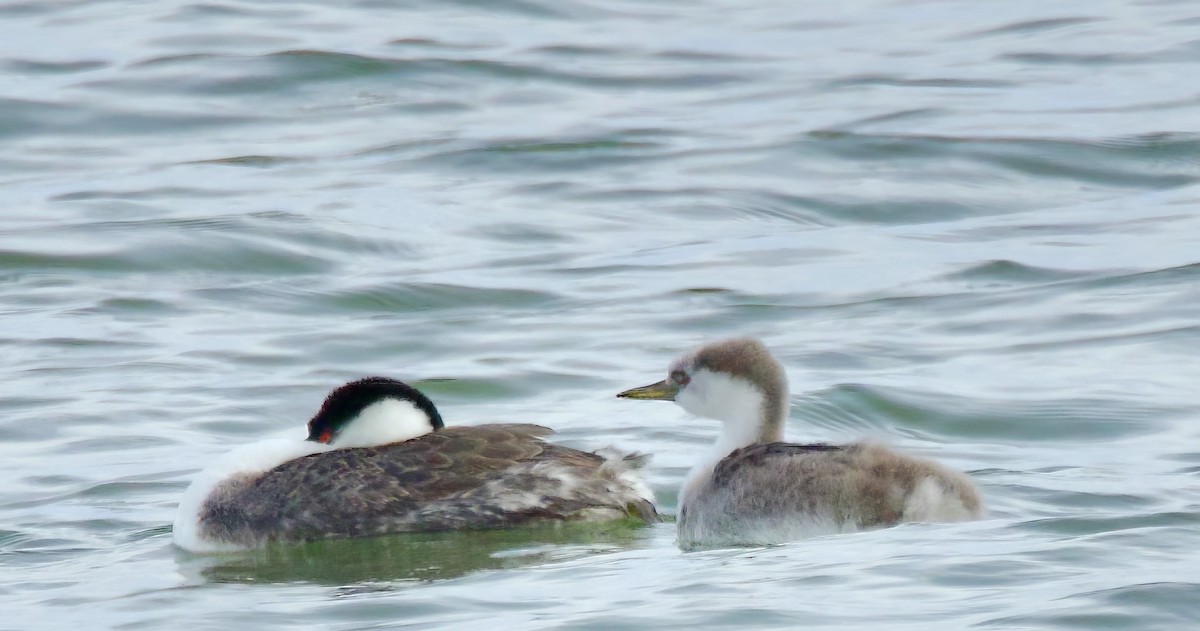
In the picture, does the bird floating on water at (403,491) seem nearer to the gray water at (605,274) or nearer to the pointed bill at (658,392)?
the gray water at (605,274)

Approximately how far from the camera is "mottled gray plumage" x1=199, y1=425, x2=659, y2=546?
341 inches

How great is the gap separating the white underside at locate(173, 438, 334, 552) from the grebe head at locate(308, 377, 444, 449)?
9 centimetres

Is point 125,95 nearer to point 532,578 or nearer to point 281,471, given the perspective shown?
point 281,471

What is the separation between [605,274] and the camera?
13938 mm

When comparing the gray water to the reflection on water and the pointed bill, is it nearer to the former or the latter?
the reflection on water

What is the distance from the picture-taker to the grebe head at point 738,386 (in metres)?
8.63

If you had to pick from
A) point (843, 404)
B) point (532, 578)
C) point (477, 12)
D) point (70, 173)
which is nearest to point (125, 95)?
point (70, 173)

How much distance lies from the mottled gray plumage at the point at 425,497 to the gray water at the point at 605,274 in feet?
0.33

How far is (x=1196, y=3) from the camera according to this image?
23.6 m

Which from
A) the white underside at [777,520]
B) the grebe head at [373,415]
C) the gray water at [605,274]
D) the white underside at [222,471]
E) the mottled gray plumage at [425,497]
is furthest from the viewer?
the grebe head at [373,415]

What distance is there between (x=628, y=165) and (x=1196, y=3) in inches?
363

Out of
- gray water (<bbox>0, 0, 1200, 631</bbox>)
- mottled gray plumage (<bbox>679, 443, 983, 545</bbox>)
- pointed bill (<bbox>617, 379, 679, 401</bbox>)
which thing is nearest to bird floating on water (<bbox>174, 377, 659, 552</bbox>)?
gray water (<bbox>0, 0, 1200, 631</bbox>)

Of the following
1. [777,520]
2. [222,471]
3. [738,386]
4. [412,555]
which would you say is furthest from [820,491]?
[222,471]

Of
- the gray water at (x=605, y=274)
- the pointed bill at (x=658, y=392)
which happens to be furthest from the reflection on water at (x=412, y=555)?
the pointed bill at (x=658, y=392)
